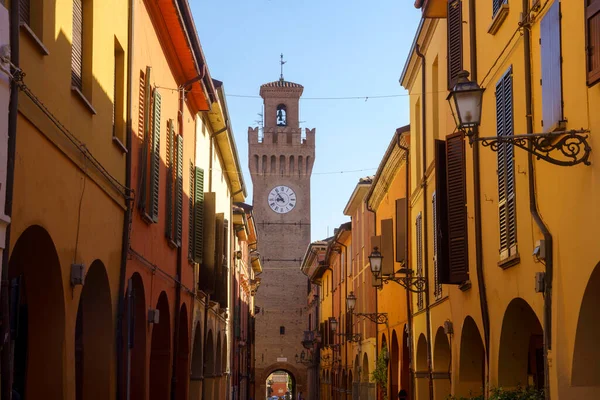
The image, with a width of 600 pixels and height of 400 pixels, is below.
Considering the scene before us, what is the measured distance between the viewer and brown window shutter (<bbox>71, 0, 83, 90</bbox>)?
1000 cm

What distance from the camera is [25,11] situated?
8062 millimetres

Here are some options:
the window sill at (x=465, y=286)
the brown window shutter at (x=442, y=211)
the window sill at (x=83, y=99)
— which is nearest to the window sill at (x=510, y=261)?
the window sill at (x=465, y=286)

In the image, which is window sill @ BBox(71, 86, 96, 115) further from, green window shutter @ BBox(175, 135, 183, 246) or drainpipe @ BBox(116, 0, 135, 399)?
green window shutter @ BBox(175, 135, 183, 246)

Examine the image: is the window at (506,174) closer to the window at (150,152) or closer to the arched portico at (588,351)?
the arched portico at (588,351)

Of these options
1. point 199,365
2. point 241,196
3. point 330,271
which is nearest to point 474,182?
point 199,365

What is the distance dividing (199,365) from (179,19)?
10234mm

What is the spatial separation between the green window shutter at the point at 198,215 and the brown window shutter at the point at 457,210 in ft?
23.7

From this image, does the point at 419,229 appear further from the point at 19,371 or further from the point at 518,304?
the point at 19,371

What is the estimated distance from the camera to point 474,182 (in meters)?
13.9

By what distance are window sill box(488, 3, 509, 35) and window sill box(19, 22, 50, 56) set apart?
5858 millimetres

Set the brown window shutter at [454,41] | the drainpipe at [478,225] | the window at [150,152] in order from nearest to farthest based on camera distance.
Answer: the drainpipe at [478,225]
the window at [150,152]
the brown window shutter at [454,41]

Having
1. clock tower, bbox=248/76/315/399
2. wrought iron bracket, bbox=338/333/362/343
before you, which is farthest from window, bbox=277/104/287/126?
wrought iron bracket, bbox=338/333/362/343

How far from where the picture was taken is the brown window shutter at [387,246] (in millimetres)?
23594

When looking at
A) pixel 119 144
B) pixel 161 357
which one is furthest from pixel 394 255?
pixel 119 144
